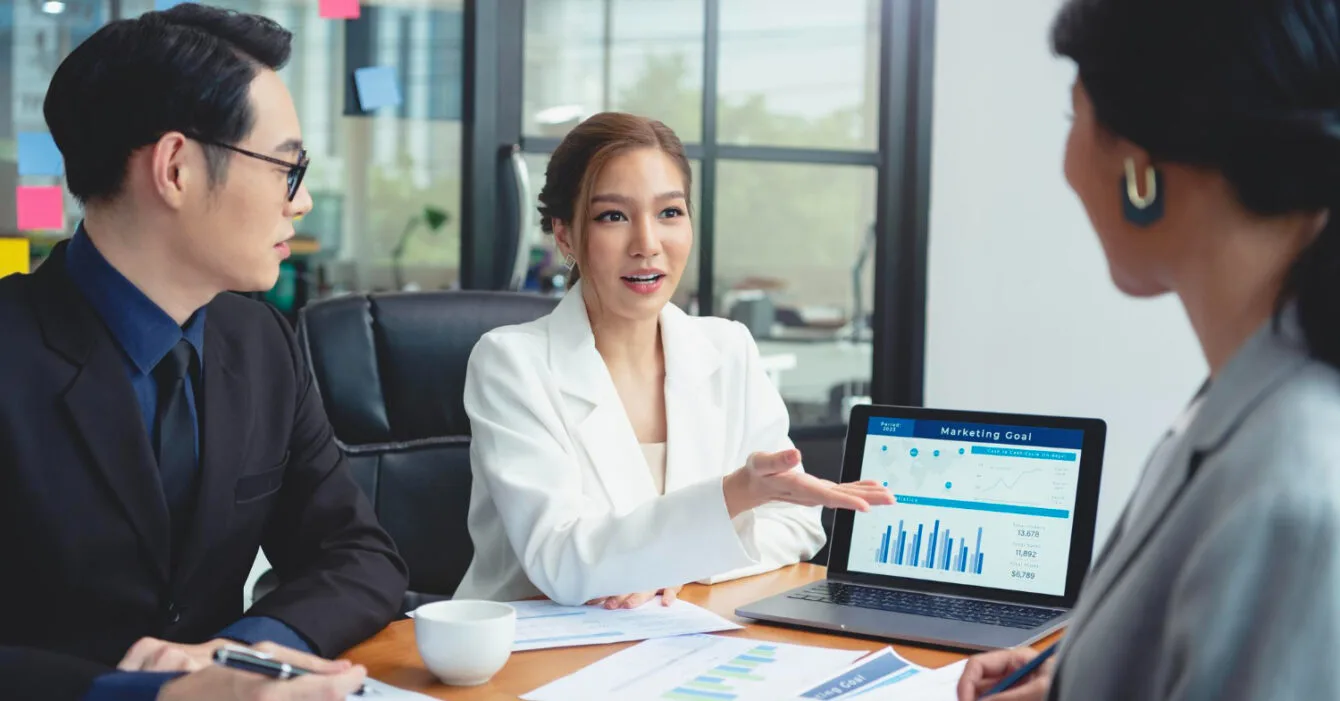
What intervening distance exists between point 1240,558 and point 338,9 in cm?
259

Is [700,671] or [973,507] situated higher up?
[973,507]

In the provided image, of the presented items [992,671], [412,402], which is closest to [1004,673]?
[992,671]

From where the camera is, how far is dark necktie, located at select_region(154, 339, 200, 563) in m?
1.43

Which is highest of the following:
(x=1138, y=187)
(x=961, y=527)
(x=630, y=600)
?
(x=1138, y=187)

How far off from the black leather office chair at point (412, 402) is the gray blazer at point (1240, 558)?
1427 millimetres

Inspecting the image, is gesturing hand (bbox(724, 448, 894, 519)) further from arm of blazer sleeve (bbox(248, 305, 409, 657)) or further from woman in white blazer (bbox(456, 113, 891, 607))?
arm of blazer sleeve (bbox(248, 305, 409, 657))

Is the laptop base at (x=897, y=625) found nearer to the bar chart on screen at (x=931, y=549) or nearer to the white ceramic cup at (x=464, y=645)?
the bar chart on screen at (x=931, y=549)

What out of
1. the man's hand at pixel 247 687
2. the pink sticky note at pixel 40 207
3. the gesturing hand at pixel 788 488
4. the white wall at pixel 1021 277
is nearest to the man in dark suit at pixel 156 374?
the man's hand at pixel 247 687

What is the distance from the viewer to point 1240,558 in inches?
24.2

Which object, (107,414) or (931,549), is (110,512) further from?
(931,549)

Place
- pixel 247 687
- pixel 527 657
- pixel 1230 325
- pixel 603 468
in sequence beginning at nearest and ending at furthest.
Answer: pixel 1230 325, pixel 247 687, pixel 527 657, pixel 603 468

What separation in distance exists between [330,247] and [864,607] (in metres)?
1.91

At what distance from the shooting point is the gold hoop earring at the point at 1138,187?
723 mm

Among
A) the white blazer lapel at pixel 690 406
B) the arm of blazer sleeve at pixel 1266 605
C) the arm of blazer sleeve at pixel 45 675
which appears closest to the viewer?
the arm of blazer sleeve at pixel 1266 605
